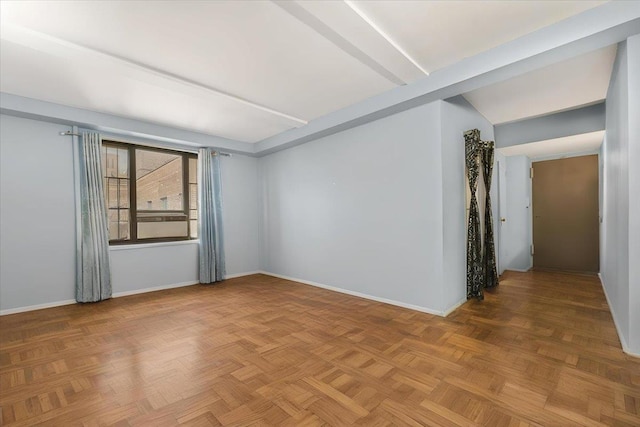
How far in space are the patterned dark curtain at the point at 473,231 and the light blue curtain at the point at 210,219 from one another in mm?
3932

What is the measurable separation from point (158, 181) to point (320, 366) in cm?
417

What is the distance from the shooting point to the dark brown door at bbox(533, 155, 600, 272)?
16.1 feet

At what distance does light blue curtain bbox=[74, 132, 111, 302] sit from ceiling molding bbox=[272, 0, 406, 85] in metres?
3.49

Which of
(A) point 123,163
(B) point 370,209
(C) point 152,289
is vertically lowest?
(C) point 152,289

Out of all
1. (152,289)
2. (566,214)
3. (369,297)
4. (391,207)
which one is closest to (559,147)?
(566,214)

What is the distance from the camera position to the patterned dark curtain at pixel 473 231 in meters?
3.47

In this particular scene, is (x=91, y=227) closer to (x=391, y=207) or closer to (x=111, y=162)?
(x=111, y=162)

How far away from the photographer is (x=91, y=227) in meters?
3.81

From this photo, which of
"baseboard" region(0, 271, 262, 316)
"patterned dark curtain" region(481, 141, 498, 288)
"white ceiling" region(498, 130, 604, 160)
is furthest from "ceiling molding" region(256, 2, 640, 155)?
"baseboard" region(0, 271, 262, 316)

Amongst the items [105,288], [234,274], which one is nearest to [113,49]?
[105,288]

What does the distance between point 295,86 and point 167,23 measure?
53.1 inches

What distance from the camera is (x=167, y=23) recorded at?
2.08 m

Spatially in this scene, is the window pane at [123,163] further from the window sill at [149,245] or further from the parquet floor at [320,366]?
the parquet floor at [320,366]

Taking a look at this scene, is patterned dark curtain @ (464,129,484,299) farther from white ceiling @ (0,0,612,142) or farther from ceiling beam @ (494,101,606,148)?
ceiling beam @ (494,101,606,148)
